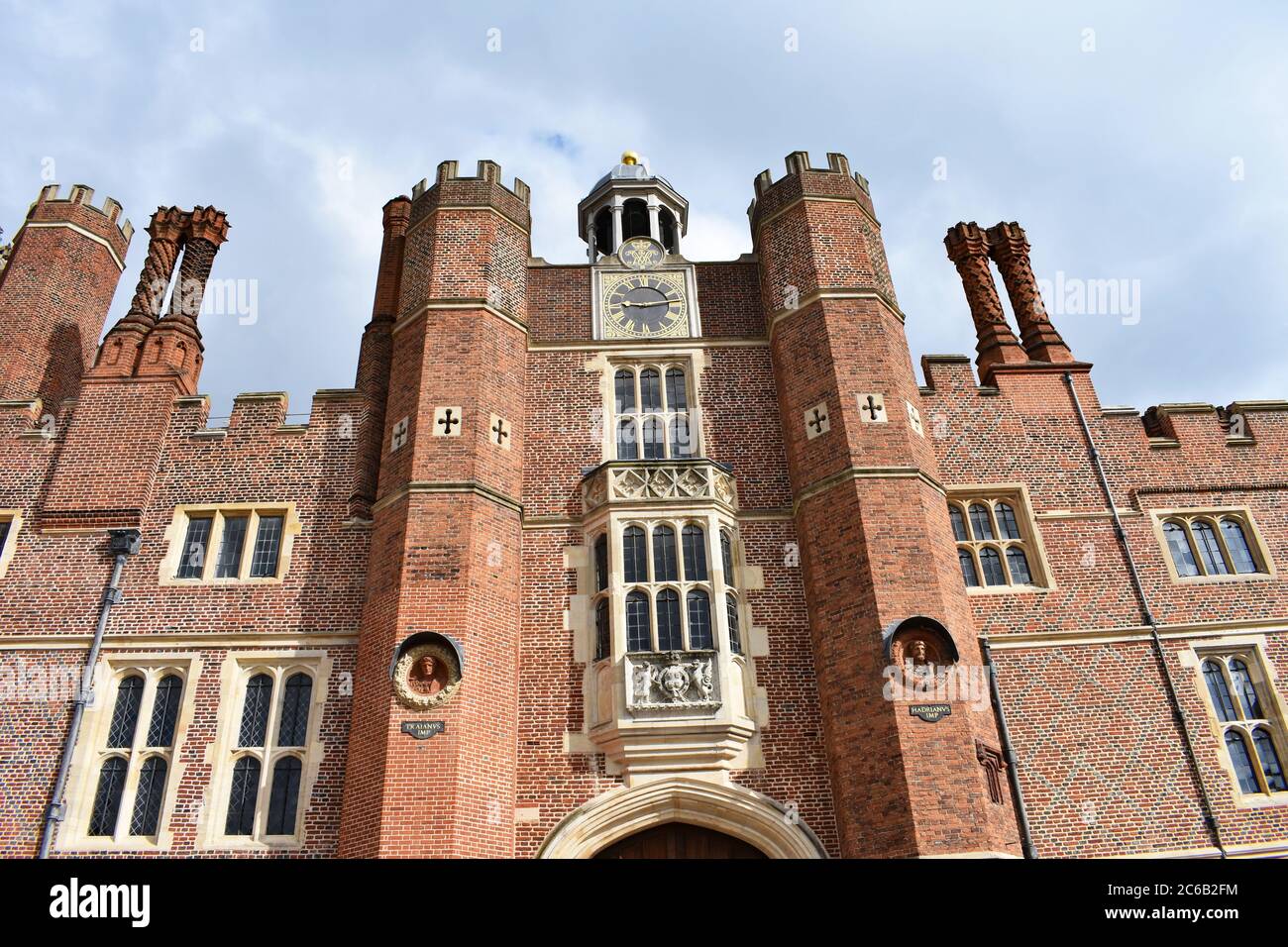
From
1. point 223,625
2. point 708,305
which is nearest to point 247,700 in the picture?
point 223,625

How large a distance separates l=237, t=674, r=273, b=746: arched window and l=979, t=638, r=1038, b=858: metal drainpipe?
1037 centimetres

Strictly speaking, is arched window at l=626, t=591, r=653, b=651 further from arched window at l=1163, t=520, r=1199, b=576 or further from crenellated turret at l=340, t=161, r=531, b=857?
arched window at l=1163, t=520, r=1199, b=576

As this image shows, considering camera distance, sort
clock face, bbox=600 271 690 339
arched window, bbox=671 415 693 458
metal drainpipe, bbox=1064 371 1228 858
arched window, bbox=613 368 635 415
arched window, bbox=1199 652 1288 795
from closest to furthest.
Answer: metal drainpipe, bbox=1064 371 1228 858 → arched window, bbox=1199 652 1288 795 → arched window, bbox=671 415 693 458 → arched window, bbox=613 368 635 415 → clock face, bbox=600 271 690 339

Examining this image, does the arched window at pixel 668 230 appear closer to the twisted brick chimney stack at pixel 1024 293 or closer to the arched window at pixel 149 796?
the twisted brick chimney stack at pixel 1024 293

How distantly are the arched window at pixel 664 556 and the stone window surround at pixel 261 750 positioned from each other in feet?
16.2

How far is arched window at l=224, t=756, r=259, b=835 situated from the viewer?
12.0 m

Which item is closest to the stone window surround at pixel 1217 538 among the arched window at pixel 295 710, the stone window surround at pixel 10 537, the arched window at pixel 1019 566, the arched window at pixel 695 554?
the arched window at pixel 1019 566

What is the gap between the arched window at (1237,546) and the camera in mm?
14766

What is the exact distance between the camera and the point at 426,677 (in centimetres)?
1210

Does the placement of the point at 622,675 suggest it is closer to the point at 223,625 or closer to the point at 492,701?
the point at 492,701

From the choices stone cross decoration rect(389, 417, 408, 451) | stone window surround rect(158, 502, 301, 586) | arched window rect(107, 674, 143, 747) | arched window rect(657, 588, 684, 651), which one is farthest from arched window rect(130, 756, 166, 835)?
arched window rect(657, 588, 684, 651)

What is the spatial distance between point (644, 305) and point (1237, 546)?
35.6 ft

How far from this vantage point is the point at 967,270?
1878 centimetres

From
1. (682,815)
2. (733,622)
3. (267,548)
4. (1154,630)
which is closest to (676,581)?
(733,622)
